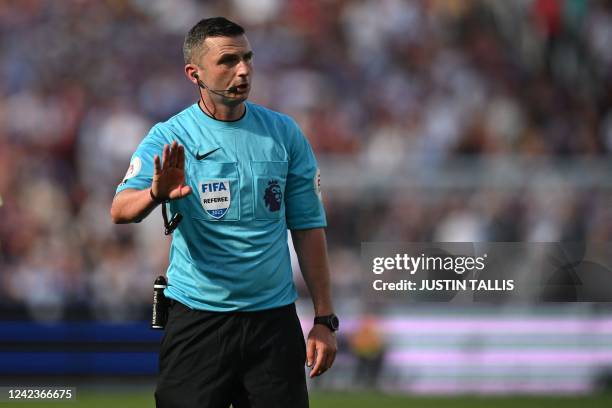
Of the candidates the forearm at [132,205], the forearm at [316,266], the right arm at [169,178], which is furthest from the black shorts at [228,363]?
the right arm at [169,178]

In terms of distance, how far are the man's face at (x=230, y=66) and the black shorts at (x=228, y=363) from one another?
0.80m

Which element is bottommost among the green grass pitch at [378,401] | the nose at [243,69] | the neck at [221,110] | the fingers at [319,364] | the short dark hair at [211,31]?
the green grass pitch at [378,401]

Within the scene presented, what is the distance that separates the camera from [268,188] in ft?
13.4

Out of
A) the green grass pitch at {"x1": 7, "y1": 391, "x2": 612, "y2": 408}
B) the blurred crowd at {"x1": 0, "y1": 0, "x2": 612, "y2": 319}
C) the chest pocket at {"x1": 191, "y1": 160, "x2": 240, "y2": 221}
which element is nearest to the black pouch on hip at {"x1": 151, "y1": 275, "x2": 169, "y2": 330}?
the chest pocket at {"x1": 191, "y1": 160, "x2": 240, "y2": 221}

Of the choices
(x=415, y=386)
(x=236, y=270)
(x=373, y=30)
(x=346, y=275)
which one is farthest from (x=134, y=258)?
(x=236, y=270)

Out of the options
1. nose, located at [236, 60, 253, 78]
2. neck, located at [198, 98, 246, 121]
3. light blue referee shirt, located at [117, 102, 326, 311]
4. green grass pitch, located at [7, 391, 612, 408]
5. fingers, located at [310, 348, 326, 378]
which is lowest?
green grass pitch, located at [7, 391, 612, 408]

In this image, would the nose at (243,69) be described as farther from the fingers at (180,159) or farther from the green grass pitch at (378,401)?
the green grass pitch at (378,401)

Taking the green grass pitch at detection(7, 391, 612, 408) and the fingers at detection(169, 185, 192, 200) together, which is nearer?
the fingers at detection(169, 185, 192, 200)

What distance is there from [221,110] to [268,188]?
35 centimetres

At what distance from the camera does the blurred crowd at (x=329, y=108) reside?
35.3ft

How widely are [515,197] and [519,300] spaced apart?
1142 millimetres

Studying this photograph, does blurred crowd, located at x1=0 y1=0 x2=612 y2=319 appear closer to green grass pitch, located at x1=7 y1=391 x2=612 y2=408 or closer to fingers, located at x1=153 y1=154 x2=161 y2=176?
green grass pitch, located at x1=7 y1=391 x2=612 y2=408

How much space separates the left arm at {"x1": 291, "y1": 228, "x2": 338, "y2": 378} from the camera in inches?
163

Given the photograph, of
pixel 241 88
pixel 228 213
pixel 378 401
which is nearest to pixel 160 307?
pixel 228 213
